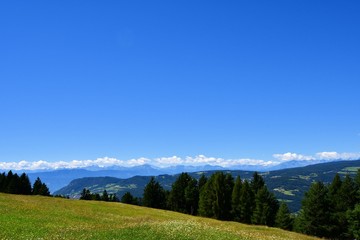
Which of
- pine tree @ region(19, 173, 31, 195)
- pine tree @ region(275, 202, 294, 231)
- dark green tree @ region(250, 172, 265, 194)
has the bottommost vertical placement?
pine tree @ region(275, 202, 294, 231)

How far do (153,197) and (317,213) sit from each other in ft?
180

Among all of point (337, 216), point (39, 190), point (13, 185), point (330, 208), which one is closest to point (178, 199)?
point (330, 208)

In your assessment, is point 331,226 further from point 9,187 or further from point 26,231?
point 9,187

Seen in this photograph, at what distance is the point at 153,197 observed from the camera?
379 feet

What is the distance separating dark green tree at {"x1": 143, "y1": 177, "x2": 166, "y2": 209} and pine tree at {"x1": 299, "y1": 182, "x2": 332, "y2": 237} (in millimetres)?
50571

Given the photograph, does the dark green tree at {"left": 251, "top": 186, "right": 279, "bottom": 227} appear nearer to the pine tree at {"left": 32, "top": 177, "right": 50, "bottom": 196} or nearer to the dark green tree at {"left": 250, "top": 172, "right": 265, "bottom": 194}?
the dark green tree at {"left": 250, "top": 172, "right": 265, "bottom": 194}

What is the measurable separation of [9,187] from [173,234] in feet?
357

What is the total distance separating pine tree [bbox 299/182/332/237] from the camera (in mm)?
75250

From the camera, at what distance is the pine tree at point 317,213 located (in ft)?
247

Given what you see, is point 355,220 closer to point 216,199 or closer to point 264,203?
point 264,203

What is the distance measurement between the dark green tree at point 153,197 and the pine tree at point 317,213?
166 ft

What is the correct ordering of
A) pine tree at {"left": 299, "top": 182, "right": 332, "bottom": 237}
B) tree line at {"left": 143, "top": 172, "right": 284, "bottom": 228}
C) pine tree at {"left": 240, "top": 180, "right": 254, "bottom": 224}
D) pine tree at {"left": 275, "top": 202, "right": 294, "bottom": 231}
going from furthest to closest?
pine tree at {"left": 240, "top": 180, "right": 254, "bottom": 224} → tree line at {"left": 143, "top": 172, "right": 284, "bottom": 228} → pine tree at {"left": 275, "top": 202, "right": 294, "bottom": 231} → pine tree at {"left": 299, "top": 182, "right": 332, "bottom": 237}

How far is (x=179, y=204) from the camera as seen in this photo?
110m

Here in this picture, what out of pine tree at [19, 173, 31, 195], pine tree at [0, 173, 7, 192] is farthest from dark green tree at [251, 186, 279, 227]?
pine tree at [0, 173, 7, 192]
